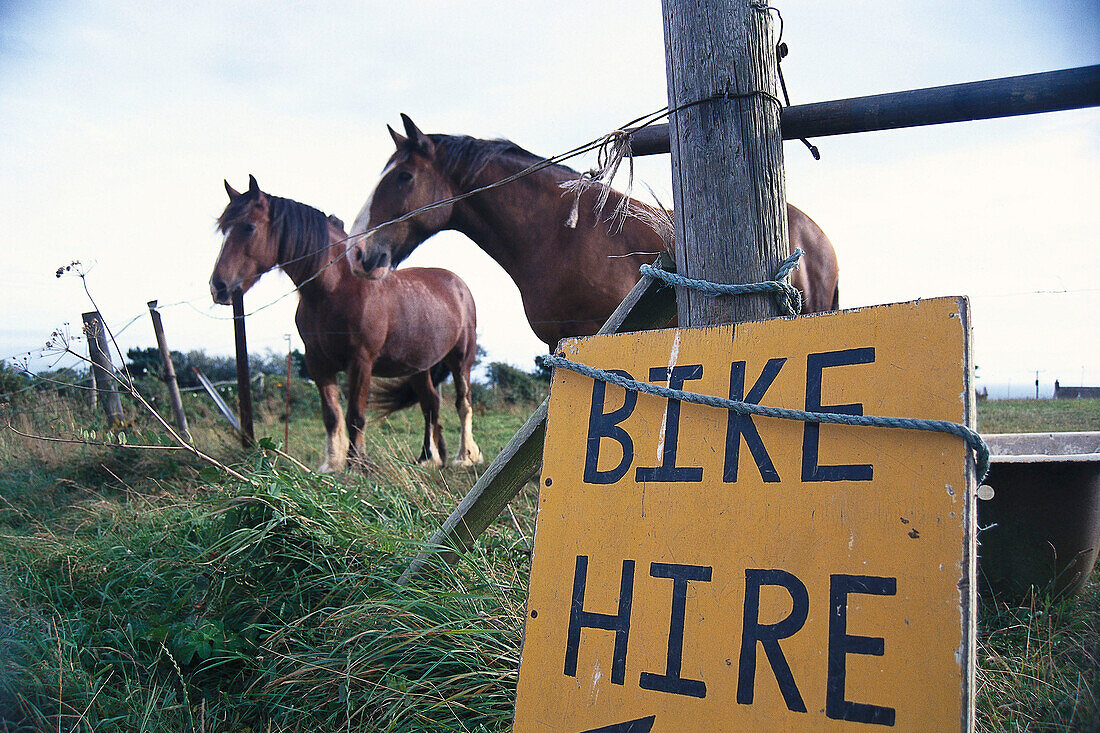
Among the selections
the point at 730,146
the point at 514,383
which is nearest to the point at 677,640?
the point at 730,146

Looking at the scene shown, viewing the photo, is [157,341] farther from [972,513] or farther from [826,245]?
[972,513]

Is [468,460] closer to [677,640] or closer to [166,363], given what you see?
[166,363]

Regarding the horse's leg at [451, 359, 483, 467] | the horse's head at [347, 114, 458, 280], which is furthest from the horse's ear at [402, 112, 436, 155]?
the horse's leg at [451, 359, 483, 467]

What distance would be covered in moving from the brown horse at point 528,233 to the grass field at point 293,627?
1161mm

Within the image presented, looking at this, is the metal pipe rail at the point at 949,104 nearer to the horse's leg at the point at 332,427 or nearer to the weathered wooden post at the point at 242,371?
the horse's leg at the point at 332,427

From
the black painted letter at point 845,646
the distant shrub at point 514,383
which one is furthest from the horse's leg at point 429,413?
the distant shrub at point 514,383

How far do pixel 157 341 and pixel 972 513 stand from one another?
20.1 ft

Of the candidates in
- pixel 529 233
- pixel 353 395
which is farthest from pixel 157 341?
pixel 529 233

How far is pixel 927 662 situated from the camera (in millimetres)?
1038

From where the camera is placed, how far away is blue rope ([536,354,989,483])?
3.69 feet

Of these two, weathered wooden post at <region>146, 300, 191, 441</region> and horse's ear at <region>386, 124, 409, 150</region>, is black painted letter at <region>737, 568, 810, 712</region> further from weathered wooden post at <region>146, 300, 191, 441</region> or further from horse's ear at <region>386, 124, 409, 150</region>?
weathered wooden post at <region>146, 300, 191, 441</region>

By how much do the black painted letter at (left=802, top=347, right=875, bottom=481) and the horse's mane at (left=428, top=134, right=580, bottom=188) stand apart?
2.56 m

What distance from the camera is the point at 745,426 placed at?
1331 millimetres

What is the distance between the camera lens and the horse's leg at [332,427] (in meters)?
5.39
